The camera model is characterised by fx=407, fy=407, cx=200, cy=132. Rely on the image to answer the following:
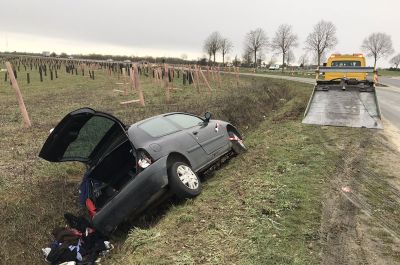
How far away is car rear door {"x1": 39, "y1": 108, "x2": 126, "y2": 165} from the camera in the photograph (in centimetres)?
623

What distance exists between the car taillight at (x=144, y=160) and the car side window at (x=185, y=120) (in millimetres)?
1621

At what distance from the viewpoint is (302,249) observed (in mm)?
4566

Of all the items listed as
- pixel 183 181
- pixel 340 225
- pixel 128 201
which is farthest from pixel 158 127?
pixel 340 225

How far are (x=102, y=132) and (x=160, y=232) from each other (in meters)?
1.97

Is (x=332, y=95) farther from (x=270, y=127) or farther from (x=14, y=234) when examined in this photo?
(x=14, y=234)

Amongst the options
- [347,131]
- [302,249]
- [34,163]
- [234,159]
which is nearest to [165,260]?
[302,249]

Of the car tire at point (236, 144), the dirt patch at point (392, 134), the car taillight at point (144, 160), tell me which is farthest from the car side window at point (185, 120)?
the dirt patch at point (392, 134)

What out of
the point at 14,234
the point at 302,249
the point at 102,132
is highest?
the point at 102,132

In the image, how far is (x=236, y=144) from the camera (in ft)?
30.1

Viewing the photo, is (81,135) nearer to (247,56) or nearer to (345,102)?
(345,102)

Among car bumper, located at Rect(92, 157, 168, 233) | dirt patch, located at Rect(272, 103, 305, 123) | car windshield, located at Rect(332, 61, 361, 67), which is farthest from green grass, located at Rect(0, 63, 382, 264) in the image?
car windshield, located at Rect(332, 61, 361, 67)

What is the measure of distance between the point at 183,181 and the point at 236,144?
293 cm

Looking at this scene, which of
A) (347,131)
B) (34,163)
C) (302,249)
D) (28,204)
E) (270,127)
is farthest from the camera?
(270,127)

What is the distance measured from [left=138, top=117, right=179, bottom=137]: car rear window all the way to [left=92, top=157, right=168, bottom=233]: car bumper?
1033 millimetres
